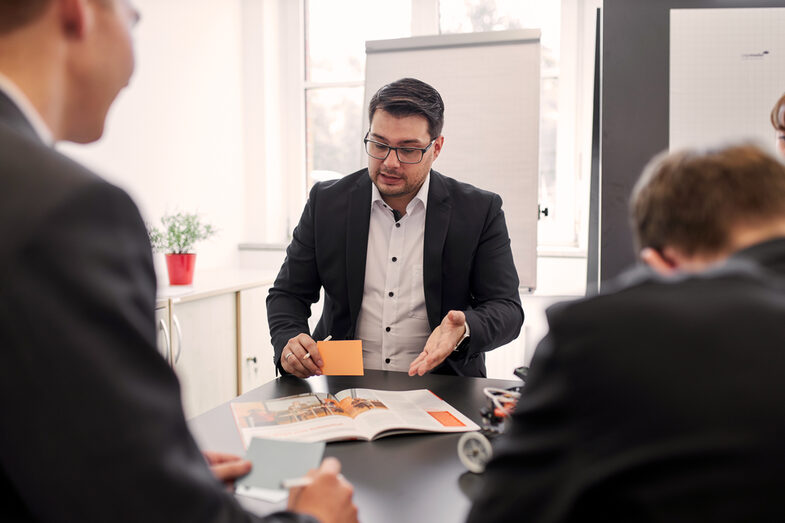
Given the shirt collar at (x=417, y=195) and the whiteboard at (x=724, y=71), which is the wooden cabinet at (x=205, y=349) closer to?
the shirt collar at (x=417, y=195)

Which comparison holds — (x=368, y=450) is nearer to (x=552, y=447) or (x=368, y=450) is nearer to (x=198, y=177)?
(x=552, y=447)

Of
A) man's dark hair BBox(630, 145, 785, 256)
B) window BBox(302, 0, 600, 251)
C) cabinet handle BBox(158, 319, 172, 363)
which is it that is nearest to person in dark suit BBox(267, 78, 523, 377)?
cabinet handle BBox(158, 319, 172, 363)

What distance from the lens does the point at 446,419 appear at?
1.17m

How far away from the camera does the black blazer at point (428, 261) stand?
186 centimetres

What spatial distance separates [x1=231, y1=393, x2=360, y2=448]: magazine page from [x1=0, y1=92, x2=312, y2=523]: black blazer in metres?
0.58

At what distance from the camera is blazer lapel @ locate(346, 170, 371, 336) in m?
1.86

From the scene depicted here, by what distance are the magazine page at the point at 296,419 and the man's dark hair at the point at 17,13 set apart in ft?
2.45

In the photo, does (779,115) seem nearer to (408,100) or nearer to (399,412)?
(408,100)

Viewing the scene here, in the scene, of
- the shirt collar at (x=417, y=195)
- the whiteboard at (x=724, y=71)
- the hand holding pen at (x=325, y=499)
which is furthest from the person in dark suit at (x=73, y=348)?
the whiteboard at (x=724, y=71)

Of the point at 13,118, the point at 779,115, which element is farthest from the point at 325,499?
the point at 779,115

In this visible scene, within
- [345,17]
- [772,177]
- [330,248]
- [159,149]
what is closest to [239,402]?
[330,248]

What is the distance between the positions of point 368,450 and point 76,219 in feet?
2.31

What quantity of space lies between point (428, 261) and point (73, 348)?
146cm

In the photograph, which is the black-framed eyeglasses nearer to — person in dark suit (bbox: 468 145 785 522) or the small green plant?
the small green plant
